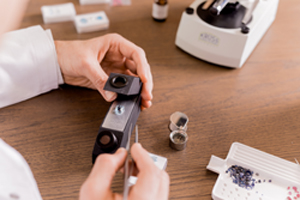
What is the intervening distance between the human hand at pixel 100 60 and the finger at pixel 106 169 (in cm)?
31

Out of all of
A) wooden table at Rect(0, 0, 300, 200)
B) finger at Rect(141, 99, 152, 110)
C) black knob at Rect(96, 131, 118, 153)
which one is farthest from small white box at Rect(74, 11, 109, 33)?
black knob at Rect(96, 131, 118, 153)

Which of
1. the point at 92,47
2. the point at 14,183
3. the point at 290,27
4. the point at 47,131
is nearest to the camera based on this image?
the point at 14,183

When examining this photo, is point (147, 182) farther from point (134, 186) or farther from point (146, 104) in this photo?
point (146, 104)

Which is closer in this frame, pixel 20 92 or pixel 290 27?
pixel 20 92

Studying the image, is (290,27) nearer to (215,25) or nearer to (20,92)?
(215,25)

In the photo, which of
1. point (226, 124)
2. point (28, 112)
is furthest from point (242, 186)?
point (28, 112)

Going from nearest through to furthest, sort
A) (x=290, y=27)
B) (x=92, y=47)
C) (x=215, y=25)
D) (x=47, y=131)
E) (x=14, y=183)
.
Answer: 1. (x=14, y=183)
2. (x=47, y=131)
3. (x=92, y=47)
4. (x=215, y=25)
5. (x=290, y=27)

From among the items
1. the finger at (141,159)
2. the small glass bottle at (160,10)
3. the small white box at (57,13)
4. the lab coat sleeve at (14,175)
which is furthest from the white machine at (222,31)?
the lab coat sleeve at (14,175)

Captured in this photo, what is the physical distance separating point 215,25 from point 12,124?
86 cm

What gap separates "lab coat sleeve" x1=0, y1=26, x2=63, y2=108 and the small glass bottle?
0.55 m

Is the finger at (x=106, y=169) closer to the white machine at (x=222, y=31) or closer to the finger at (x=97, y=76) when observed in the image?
the finger at (x=97, y=76)

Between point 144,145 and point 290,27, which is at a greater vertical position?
point 290,27

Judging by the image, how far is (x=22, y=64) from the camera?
107 cm

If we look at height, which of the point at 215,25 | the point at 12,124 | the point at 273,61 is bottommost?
the point at 12,124
